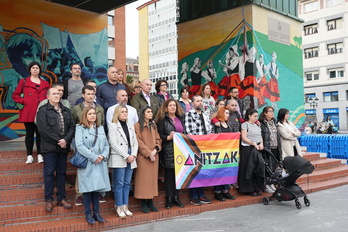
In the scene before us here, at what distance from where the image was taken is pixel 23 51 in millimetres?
11445

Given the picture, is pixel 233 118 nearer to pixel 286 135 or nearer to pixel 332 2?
pixel 286 135

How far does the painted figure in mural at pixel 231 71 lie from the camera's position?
39.7ft

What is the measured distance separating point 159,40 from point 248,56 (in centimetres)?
7125

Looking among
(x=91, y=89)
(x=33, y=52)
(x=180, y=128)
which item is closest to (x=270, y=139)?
(x=180, y=128)

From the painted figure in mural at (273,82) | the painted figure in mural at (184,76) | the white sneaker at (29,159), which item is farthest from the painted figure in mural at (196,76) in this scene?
the white sneaker at (29,159)

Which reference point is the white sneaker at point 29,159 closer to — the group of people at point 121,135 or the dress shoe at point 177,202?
the group of people at point 121,135

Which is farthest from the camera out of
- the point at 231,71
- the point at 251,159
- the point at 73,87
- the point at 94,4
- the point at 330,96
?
the point at 330,96

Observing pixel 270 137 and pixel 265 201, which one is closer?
pixel 265 201

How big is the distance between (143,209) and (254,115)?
321cm

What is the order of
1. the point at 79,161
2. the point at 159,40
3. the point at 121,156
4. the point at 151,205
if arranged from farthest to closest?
the point at 159,40, the point at 151,205, the point at 121,156, the point at 79,161

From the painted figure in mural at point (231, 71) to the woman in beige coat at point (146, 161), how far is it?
6686 mm

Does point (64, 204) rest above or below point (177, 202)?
above

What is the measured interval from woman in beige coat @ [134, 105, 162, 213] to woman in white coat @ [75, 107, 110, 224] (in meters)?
0.71

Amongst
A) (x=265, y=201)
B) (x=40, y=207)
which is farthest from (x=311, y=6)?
(x=40, y=207)
